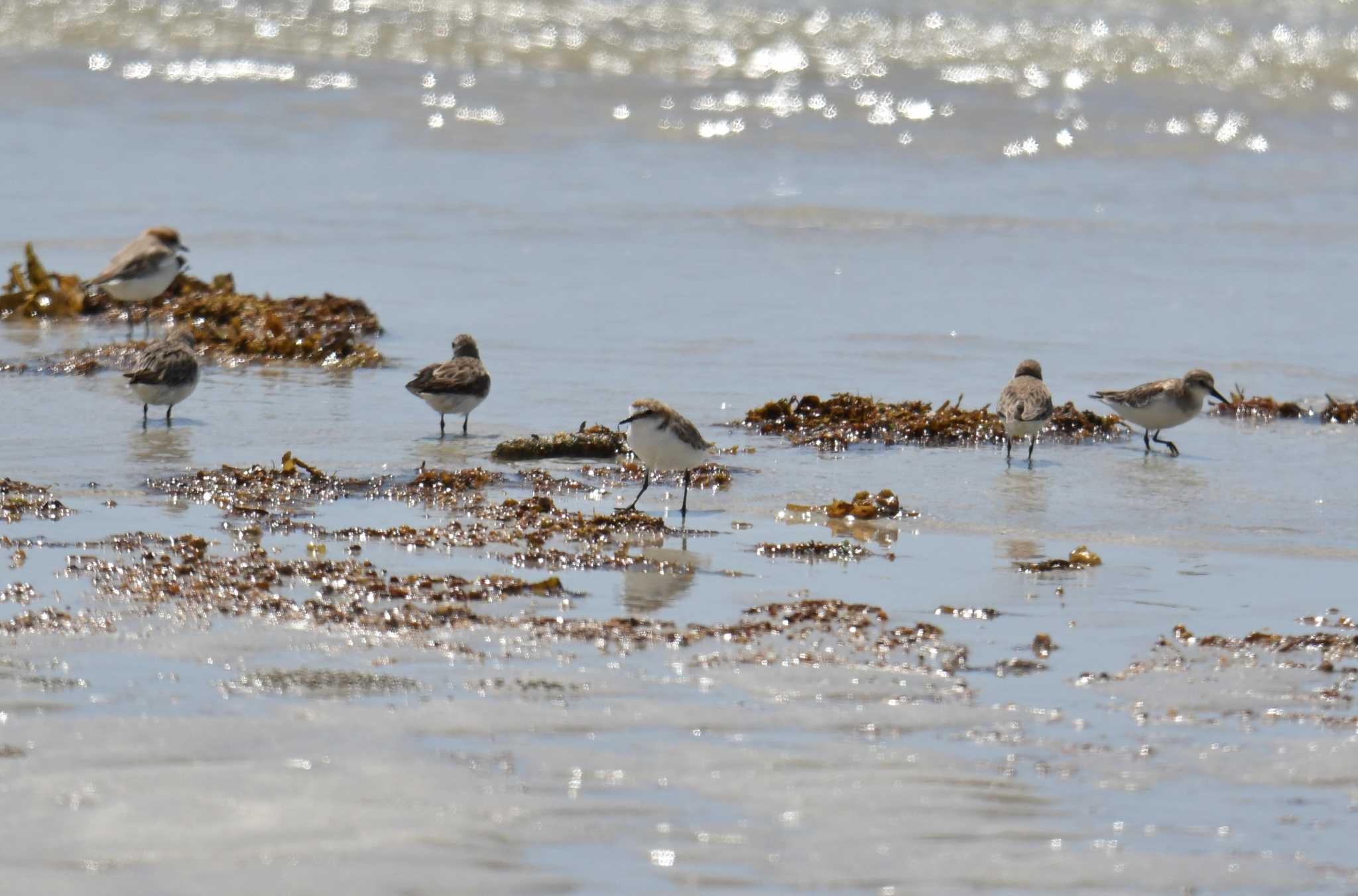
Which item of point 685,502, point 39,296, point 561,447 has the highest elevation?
point 39,296

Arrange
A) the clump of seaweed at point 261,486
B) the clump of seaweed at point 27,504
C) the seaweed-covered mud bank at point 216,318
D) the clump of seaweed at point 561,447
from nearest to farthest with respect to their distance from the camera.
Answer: the clump of seaweed at point 27,504
the clump of seaweed at point 261,486
the clump of seaweed at point 561,447
the seaweed-covered mud bank at point 216,318

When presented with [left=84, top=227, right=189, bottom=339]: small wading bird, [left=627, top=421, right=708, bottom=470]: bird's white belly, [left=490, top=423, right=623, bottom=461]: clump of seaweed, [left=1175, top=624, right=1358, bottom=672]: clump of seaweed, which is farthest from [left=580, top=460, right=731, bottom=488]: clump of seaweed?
[left=84, top=227, right=189, bottom=339]: small wading bird

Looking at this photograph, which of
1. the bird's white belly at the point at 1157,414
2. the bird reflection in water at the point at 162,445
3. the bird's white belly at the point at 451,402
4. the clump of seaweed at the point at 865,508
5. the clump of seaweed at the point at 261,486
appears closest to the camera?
the clump of seaweed at the point at 261,486

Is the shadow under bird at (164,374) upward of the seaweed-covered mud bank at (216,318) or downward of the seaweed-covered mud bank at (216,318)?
downward

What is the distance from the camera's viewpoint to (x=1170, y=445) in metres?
9.86

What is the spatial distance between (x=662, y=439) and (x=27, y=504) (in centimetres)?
261

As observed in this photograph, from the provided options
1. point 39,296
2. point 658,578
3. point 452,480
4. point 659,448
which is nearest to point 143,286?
point 39,296

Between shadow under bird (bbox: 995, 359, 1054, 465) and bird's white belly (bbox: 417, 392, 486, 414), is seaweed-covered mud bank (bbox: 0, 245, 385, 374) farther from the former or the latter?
shadow under bird (bbox: 995, 359, 1054, 465)

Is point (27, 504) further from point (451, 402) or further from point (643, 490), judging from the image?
point (451, 402)

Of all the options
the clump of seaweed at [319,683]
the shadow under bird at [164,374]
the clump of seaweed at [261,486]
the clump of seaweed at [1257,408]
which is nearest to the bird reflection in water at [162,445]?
the shadow under bird at [164,374]

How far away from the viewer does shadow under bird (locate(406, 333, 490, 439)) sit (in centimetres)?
955

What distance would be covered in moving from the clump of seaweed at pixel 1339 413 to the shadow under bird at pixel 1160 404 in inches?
28.4

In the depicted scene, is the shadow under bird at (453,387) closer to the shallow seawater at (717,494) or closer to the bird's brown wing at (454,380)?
the bird's brown wing at (454,380)

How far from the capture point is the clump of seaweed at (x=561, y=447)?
900 cm
